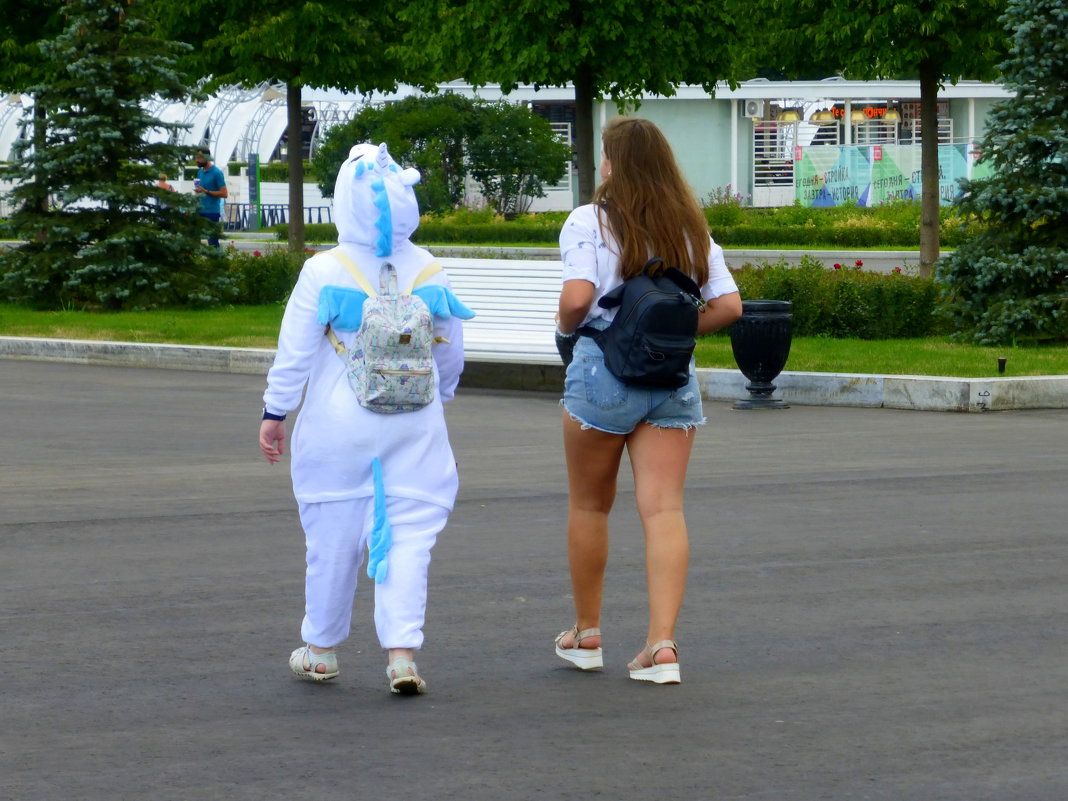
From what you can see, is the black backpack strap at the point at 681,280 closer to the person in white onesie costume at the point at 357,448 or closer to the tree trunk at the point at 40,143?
the person in white onesie costume at the point at 357,448

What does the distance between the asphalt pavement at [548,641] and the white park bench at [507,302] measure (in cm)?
419

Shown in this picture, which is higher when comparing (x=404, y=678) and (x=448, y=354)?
(x=448, y=354)

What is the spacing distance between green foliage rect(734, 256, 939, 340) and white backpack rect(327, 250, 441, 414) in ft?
37.5

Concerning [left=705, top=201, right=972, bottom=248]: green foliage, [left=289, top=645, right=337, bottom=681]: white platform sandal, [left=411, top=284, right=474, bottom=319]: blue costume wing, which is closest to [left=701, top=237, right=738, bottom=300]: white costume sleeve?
[left=411, top=284, right=474, bottom=319]: blue costume wing

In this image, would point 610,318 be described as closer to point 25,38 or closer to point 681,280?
point 681,280

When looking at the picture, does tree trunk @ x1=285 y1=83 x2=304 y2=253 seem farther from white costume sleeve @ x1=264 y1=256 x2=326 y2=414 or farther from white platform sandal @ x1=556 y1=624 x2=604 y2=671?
white costume sleeve @ x1=264 y1=256 x2=326 y2=414

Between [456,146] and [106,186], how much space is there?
19.4 m

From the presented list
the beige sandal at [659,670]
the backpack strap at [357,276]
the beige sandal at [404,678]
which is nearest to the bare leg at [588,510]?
the beige sandal at [659,670]

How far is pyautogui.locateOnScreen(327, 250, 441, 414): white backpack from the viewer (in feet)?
18.0

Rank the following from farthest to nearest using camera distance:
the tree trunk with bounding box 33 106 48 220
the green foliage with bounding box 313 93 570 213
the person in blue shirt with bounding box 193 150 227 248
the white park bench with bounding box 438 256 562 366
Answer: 1. the green foliage with bounding box 313 93 570 213
2. the person in blue shirt with bounding box 193 150 227 248
3. the tree trunk with bounding box 33 106 48 220
4. the white park bench with bounding box 438 256 562 366

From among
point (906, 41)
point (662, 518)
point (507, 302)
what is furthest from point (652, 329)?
point (906, 41)

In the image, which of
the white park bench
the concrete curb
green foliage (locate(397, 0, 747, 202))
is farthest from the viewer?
green foliage (locate(397, 0, 747, 202))

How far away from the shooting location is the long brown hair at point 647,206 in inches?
222

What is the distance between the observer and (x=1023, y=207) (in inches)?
623
